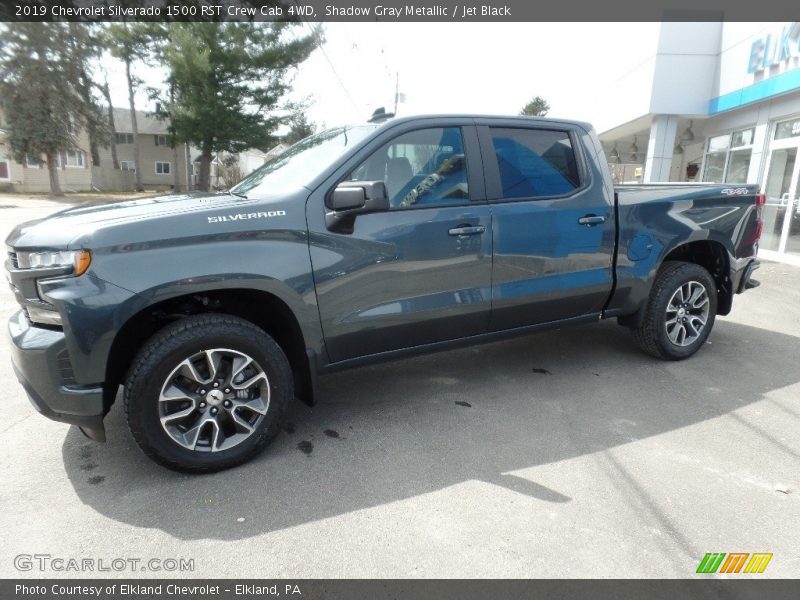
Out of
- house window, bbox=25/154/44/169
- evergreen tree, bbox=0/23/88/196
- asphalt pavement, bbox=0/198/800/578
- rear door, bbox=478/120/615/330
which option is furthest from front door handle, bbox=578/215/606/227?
house window, bbox=25/154/44/169

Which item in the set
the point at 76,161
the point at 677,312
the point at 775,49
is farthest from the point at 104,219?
the point at 76,161

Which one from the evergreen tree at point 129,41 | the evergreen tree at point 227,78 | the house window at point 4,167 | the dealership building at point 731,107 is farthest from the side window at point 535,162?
the house window at point 4,167

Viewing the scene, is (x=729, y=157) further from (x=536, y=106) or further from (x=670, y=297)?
(x=536, y=106)

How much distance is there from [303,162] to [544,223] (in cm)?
172

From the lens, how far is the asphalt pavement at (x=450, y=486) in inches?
92.5

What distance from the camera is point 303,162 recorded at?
141 inches

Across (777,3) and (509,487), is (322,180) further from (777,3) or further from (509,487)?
(777,3)

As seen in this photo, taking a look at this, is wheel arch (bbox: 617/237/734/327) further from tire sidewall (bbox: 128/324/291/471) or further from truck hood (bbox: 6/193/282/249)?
truck hood (bbox: 6/193/282/249)

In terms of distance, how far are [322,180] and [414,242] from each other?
2.18 feet

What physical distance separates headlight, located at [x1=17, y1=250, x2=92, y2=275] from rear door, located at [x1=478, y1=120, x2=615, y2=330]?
237 centimetres

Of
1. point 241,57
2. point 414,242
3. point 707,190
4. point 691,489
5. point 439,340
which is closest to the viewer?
point 691,489

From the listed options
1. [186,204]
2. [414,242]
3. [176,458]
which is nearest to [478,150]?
[414,242]

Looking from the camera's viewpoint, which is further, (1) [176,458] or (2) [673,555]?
(1) [176,458]

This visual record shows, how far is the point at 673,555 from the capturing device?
235cm
